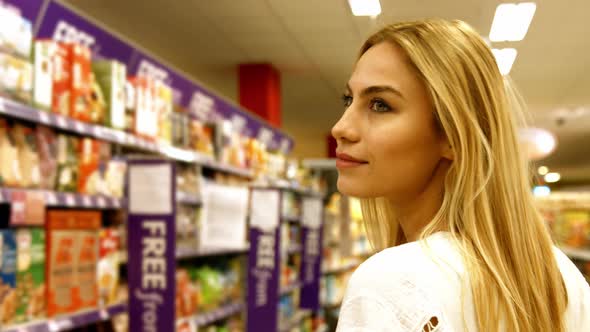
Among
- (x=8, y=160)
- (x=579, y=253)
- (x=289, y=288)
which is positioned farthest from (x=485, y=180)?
(x=289, y=288)

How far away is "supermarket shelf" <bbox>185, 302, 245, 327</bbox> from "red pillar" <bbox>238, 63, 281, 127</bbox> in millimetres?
2596

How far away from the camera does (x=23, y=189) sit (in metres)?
2.29

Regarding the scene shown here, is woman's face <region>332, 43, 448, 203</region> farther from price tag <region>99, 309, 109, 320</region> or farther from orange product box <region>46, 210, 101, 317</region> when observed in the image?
price tag <region>99, 309, 109, 320</region>

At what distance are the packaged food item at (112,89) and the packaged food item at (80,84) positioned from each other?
0.42 ft

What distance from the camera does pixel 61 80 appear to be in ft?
8.34

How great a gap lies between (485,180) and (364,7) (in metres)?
0.66

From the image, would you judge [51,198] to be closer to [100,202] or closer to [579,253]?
[100,202]

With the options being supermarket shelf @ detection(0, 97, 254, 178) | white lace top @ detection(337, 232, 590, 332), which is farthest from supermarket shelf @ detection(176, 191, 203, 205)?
white lace top @ detection(337, 232, 590, 332)

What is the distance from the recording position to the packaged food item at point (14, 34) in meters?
2.23

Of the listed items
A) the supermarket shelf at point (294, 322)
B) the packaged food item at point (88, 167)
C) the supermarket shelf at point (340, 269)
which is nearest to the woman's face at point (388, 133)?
the packaged food item at point (88, 167)

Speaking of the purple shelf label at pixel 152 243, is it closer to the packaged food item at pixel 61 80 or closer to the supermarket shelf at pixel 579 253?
the packaged food item at pixel 61 80

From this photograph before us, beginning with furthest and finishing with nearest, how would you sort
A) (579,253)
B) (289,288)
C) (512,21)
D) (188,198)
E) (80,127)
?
1. (289,288)
2. (579,253)
3. (188,198)
4. (80,127)
5. (512,21)

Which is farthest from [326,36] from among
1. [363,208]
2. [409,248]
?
[409,248]

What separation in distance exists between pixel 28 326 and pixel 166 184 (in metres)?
0.77
